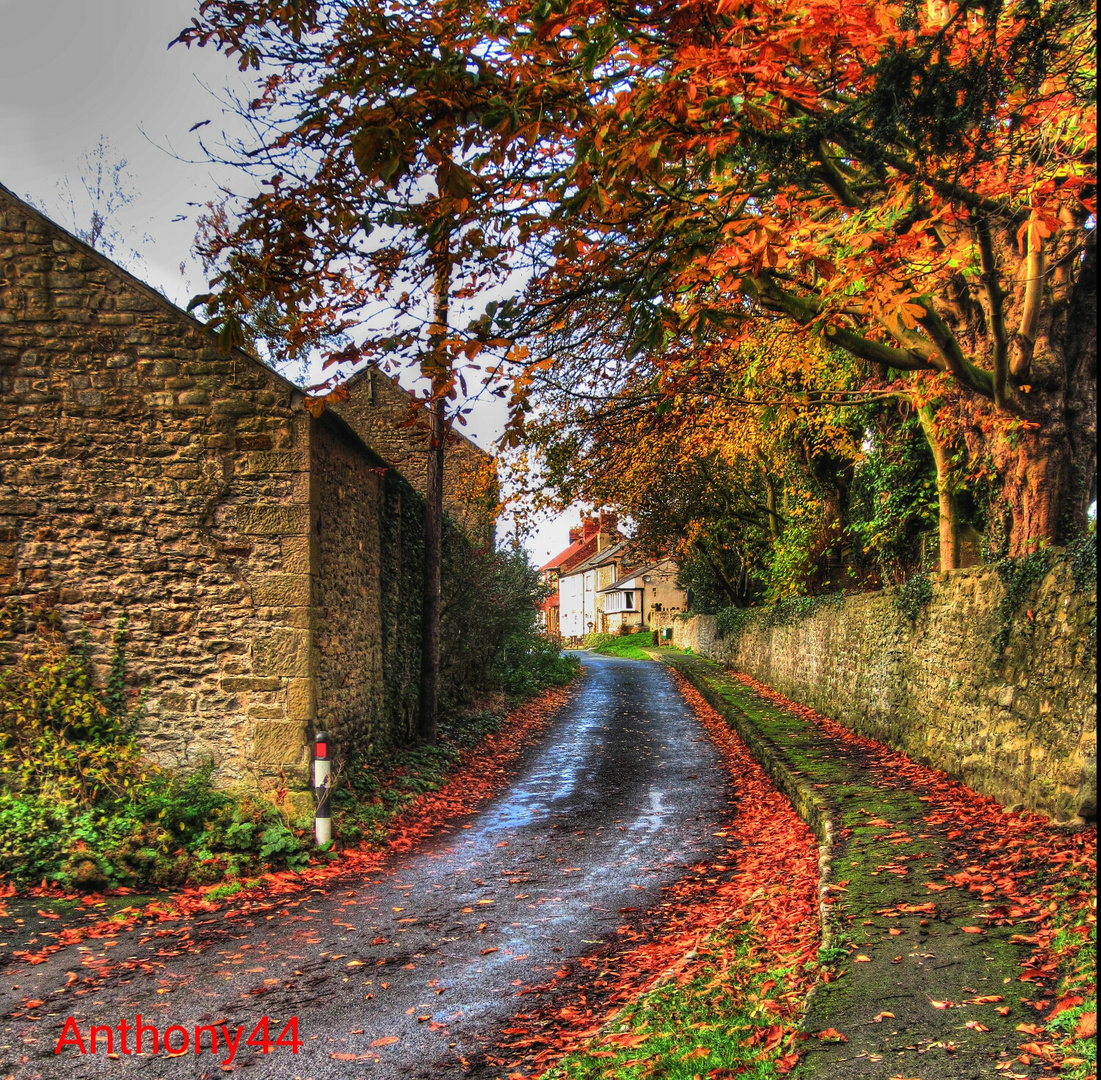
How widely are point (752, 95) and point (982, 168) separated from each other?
334cm

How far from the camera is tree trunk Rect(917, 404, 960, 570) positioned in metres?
11.0

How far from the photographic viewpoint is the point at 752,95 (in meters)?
4.68

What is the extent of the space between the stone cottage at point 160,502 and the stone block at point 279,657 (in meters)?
0.01

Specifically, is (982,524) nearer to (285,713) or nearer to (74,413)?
(285,713)

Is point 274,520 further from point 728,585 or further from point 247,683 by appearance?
point 728,585

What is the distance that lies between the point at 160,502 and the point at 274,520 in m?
1.10

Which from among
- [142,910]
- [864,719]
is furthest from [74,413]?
[864,719]

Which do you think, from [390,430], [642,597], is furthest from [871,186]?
[642,597]

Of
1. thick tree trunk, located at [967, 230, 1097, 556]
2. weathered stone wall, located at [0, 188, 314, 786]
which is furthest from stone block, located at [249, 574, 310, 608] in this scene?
thick tree trunk, located at [967, 230, 1097, 556]

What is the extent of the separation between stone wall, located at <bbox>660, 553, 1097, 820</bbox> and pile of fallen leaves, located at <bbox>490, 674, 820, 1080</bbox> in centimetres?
188

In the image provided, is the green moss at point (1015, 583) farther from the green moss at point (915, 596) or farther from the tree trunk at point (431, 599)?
the tree trunk at point (431, 599)

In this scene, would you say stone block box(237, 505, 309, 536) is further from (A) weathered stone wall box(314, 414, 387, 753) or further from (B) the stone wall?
(B) the stone wall

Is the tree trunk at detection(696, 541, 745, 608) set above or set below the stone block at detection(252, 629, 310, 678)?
above

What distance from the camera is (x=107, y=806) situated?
7332 millimetres
